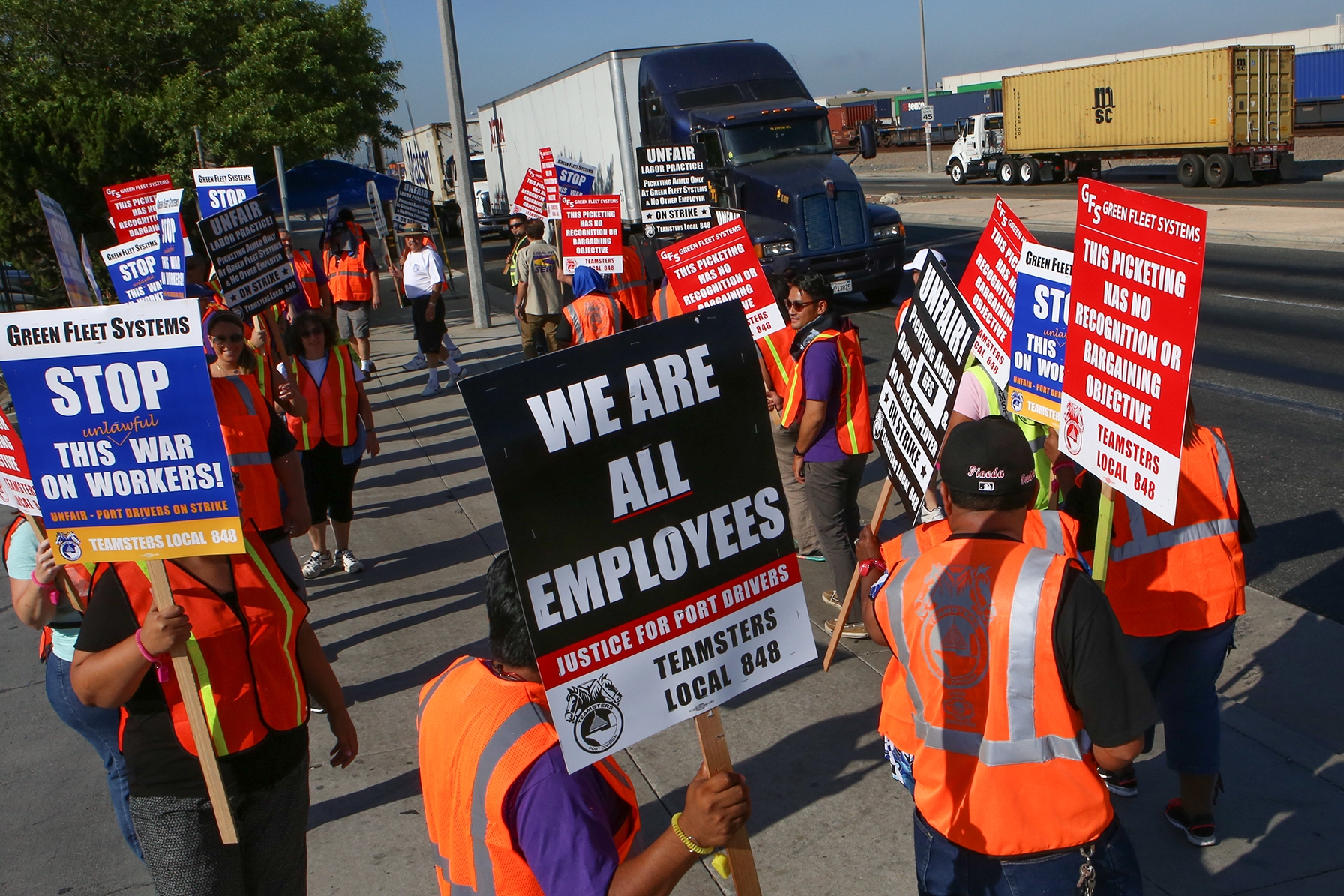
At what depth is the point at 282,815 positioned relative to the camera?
3123mm

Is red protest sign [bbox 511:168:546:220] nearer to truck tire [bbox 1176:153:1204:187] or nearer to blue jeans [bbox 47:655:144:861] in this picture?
blue jeans [bbox 47:655:144:861]

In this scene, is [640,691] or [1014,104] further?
[1014,104]

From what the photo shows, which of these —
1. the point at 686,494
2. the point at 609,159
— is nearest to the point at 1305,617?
the point at 686,494

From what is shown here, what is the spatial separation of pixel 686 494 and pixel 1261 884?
270 cm

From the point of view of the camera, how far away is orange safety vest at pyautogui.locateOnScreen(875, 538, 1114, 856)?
2.38m

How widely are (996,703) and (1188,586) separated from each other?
1.49m

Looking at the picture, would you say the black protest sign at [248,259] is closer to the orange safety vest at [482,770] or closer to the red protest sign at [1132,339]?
the red protest sign at [1132,339]

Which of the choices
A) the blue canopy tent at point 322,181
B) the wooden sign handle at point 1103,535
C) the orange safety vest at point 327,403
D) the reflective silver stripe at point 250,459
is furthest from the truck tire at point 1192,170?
the reflective silver stripe at point 250,459

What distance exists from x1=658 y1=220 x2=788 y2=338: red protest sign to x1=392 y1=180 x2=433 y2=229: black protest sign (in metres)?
11.8

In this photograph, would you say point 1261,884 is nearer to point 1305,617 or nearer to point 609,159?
point 1305,617

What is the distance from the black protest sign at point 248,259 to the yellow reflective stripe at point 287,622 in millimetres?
5374

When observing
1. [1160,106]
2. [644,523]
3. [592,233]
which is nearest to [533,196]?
[592,233]

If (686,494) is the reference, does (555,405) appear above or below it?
above

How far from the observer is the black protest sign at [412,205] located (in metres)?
17.8
